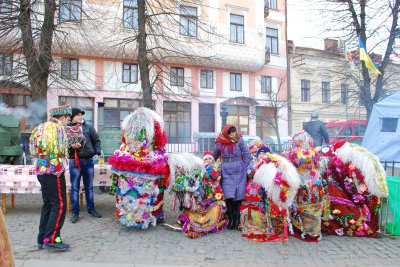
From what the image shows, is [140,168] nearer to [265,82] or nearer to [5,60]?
[5,60]

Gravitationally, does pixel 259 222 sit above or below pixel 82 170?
below

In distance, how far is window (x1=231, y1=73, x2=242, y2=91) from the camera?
2280 cm

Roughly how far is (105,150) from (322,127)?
6564 mm

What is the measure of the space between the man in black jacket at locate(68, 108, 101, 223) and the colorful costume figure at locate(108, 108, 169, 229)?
2.57 feet

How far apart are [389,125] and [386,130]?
0.16m

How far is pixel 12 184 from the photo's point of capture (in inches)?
253

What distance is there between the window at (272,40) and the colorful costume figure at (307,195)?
20216 millimetres

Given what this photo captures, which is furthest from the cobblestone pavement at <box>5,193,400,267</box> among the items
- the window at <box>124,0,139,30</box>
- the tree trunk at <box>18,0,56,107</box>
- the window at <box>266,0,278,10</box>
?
the window at <box>266,0,278,10</box>

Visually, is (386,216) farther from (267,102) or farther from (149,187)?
(267,102)

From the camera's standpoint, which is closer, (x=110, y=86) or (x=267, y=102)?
(x=110, y=86)

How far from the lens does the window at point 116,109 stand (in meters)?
19.7

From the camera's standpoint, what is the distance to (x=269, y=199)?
206 inches

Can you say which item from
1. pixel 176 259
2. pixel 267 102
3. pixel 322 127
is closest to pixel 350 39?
pixel 322 127

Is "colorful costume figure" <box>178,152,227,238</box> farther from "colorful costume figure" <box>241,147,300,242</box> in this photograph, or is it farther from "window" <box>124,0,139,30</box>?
"window" <box>124,0,139,30</box>
